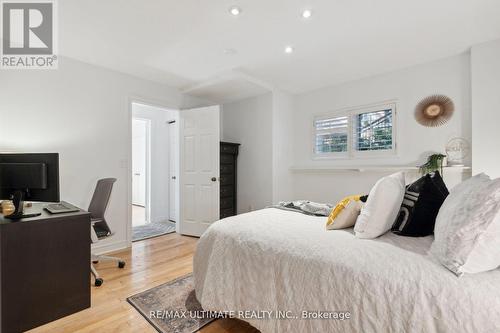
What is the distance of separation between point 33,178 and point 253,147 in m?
3.05

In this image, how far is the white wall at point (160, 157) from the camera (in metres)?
5.02

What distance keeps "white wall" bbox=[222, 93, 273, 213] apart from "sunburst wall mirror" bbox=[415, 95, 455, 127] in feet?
6.90

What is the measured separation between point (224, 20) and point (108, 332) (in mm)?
2622

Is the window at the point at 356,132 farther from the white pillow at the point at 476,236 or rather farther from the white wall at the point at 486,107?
the white pillow at the point at 476,236

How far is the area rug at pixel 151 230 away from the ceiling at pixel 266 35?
8.20 ft

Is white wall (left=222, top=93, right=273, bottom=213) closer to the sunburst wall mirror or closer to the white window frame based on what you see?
the white window frame

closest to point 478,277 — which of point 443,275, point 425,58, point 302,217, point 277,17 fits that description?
point 443,275

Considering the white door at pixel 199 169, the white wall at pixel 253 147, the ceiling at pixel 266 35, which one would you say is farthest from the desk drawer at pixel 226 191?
the ceiling at pixel 266 35

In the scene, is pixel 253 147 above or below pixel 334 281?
above

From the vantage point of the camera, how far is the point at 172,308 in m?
1.87

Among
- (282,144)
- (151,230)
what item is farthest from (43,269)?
(282,144)

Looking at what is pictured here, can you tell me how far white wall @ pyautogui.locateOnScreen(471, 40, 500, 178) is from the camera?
8.40ft

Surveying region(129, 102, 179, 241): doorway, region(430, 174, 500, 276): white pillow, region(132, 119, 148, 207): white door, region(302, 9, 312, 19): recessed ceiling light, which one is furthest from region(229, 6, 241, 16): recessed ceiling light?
region(132, 119, 148, 207): white door

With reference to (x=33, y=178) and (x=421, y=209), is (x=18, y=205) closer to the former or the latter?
(x=33, y=178)
